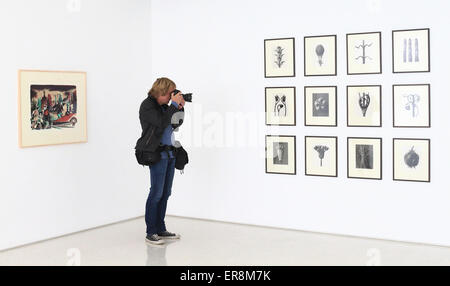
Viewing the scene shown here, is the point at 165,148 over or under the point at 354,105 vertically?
under

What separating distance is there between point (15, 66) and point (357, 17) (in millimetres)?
3260

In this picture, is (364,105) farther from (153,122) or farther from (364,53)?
(153,122)

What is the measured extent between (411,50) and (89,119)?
3335mm

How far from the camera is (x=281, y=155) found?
20.6ft

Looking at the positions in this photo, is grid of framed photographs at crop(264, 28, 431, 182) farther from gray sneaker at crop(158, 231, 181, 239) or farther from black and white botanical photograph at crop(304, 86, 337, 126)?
gray sneaker at crop(158, 231, 181, 239)

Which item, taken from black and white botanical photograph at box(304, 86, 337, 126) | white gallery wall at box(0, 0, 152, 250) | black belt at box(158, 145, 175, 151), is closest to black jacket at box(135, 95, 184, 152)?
black belt at box(158, 145, 175, 151)

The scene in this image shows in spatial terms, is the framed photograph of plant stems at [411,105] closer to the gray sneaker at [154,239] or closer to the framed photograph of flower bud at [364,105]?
the framed photograph of flower bud at [364,105]

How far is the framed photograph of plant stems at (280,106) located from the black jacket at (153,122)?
1191 millimetres

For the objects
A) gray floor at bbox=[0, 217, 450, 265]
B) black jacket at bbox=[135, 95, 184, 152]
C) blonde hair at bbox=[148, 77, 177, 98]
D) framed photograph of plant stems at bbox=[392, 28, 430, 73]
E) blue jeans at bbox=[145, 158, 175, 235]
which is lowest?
gray floor at bbox=[0, 217, 450, 265]

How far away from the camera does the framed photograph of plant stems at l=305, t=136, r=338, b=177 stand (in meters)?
5.98

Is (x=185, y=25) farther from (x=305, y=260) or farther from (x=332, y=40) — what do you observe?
(x=305, y=260)

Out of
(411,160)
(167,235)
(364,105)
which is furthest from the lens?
(167,235)

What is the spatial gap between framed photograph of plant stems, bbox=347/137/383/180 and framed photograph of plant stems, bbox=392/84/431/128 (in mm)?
301

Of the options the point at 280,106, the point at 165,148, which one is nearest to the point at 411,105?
the point at 280,106
